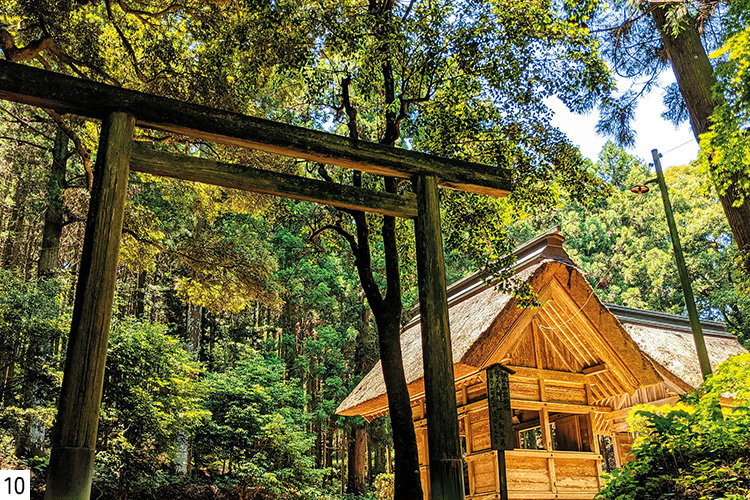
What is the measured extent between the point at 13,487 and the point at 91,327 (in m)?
4.20

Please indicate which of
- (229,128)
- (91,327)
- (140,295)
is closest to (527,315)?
(229,128)

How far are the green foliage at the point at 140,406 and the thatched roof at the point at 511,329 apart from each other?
3807mm

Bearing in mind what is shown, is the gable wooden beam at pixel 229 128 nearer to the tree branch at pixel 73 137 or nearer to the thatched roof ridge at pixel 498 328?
the thatched roof ridge at pixel 498 328

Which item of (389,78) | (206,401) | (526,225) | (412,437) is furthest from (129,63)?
(526,225)

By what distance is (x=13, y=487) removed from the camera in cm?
676

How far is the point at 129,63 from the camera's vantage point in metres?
10.1

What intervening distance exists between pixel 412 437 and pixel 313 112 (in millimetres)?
6205

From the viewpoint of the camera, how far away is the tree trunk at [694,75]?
8.47 metres

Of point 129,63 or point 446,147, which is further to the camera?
point 129,63

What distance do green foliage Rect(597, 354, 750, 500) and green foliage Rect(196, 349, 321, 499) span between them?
8.30 metres

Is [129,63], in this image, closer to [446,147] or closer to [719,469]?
[446,147]

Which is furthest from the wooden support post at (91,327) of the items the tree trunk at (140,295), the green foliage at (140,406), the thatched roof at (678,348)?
the tree trunk at (140,295)

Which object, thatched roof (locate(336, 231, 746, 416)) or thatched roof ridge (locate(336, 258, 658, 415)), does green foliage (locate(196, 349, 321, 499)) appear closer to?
thatched roof (locate(336, 231, 746, 416))

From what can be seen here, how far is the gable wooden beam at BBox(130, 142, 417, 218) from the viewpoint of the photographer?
4.78m
